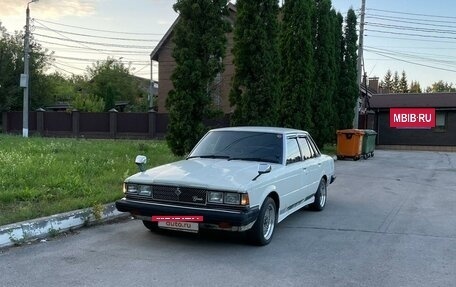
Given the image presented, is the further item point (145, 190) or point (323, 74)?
point (323, 74)

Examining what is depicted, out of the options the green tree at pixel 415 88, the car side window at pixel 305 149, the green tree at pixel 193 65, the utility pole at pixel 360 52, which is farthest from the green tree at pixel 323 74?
the green tree at pixel 415 88

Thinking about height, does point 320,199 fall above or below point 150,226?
above

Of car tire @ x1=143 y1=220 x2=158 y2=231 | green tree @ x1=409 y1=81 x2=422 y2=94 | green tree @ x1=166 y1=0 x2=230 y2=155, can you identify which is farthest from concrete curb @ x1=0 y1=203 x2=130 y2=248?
green tree @ x1=409 y1=81 x2=422 y2=94

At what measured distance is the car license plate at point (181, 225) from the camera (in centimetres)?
579

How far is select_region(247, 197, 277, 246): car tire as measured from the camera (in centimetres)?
605

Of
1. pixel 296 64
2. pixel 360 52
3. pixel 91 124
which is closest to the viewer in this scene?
pixel 296 64

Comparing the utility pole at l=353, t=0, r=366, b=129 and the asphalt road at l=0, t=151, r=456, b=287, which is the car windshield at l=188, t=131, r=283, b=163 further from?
the utility pole at l=353, t=0, r=366, b=129

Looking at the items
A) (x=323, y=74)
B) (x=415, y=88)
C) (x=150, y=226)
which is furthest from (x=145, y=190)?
(x=415, y=88)

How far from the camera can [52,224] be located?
661 cm

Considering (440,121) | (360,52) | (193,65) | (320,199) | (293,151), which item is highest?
(360,52)

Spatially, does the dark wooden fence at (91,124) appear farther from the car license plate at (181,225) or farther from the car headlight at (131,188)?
the car license plate at (181,225)

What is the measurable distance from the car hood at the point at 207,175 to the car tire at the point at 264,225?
48 centimetres

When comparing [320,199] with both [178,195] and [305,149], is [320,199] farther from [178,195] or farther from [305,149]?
[178,195]

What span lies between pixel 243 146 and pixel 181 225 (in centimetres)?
196
